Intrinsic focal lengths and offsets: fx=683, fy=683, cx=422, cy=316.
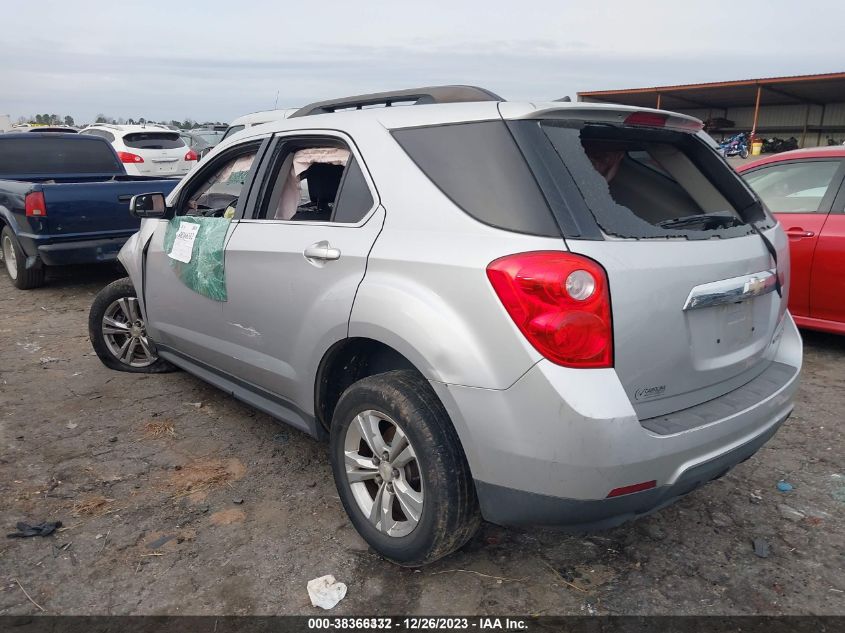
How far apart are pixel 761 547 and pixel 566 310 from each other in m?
1.53

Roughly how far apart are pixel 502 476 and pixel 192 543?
4.74 ft

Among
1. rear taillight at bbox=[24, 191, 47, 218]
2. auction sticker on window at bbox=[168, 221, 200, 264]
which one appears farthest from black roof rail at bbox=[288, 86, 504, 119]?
rear taillight at bbox=[24, 191, 47, 218]

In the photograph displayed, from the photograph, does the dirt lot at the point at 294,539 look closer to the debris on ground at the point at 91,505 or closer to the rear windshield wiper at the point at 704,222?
the debris on ground at the point at 91,505

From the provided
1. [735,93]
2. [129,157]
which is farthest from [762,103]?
[129,157]

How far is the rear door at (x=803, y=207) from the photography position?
4.93 metres

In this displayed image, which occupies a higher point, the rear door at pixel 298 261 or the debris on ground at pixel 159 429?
the rear door at pixel 298 261

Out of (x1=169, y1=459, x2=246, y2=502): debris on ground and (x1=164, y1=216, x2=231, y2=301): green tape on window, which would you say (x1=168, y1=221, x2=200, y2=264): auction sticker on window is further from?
(x1=169, y1=459, x2=246, y2=502): debris on ground

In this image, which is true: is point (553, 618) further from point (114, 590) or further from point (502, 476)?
point (114, 590)

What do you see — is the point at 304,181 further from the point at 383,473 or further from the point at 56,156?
the point at 56,156

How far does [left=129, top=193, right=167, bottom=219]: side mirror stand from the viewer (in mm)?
4016

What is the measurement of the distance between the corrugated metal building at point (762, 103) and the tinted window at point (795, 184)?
80.0ft

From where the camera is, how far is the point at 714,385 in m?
2.40

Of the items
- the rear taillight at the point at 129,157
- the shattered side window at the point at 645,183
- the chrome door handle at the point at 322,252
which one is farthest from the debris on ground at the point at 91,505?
the rear taillight at the point at 129,157

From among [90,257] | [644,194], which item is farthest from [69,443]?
[90,257]
